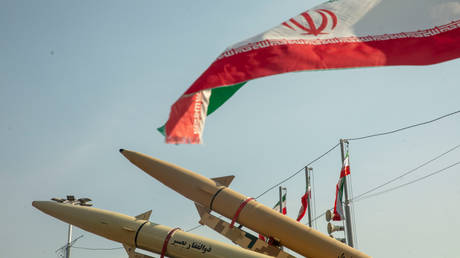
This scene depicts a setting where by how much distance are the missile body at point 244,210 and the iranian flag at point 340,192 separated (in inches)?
136

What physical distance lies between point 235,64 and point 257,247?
618 cm

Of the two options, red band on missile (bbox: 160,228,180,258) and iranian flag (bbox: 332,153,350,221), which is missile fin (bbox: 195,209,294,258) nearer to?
red band on missile (bbox: 160,228,180,258)

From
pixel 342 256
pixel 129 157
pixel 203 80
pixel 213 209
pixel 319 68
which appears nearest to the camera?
pixel 203 80

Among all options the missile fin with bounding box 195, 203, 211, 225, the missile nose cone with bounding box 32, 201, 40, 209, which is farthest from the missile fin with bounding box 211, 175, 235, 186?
the missile nose cone with bounding box 32, 201, 40, 209

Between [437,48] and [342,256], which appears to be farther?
[342,256]

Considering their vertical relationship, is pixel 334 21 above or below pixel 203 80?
above

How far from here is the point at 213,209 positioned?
1003 centimetres

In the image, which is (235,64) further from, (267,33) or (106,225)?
(106,225)

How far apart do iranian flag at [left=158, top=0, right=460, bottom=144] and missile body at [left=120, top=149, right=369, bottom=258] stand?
534 cm

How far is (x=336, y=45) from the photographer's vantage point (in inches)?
192

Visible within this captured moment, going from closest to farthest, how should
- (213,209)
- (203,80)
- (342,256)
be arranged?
1. (203,80)
2. (342,256)
3. (213,209)

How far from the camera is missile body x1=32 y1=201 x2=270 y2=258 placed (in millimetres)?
9414

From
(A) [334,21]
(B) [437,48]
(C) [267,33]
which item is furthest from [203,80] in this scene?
(B) [437,48]

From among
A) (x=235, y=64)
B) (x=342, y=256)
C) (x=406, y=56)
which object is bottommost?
(x=342, y=256)
